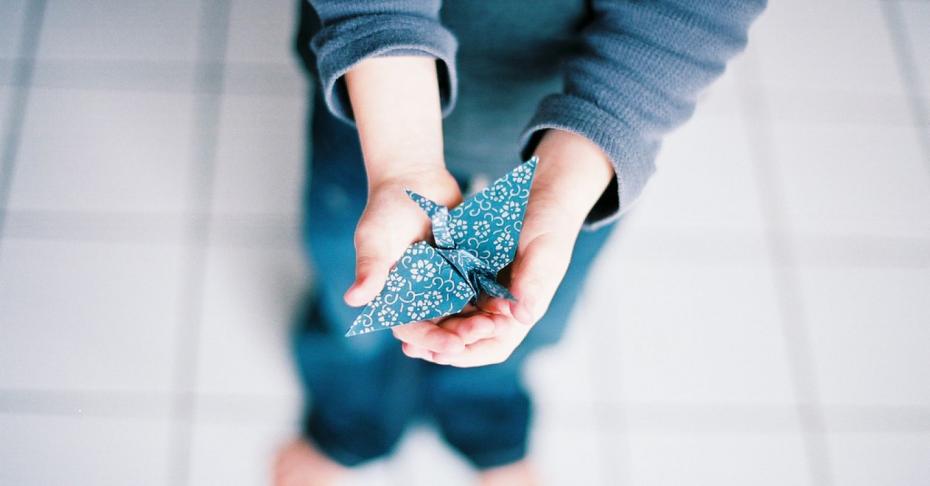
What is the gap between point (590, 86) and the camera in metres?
0.59

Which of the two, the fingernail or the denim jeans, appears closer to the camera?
the fingernail

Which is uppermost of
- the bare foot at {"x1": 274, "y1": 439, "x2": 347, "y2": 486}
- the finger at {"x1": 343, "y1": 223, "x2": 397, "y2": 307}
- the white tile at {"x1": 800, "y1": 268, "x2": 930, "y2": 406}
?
the finger at {"x1": 343, "y1": 223, "x2": 397, "y2": 307}

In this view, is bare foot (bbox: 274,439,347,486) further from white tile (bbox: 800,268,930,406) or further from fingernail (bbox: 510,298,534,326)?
white tile (bbox: 800,268,930,406)

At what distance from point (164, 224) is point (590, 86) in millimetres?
918

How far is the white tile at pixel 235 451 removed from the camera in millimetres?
1079

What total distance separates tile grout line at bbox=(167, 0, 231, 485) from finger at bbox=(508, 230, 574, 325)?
775 millimetres

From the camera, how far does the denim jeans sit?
973 mm

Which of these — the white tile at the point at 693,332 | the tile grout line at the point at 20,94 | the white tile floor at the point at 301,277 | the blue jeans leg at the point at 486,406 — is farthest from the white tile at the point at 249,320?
the white tile at the point at 693,332

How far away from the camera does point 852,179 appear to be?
1.35 metres

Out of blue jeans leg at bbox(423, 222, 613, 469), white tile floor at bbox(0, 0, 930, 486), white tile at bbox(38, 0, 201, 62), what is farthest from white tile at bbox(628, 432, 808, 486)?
white tile at bbox(38, 0, 201, 62)

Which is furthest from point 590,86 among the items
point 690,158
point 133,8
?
point 133,8

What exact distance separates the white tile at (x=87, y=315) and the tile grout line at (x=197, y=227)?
0.02m

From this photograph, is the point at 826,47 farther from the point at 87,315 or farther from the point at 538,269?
the point at 87,315

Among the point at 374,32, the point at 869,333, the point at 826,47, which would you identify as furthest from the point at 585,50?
the point at 826,47
